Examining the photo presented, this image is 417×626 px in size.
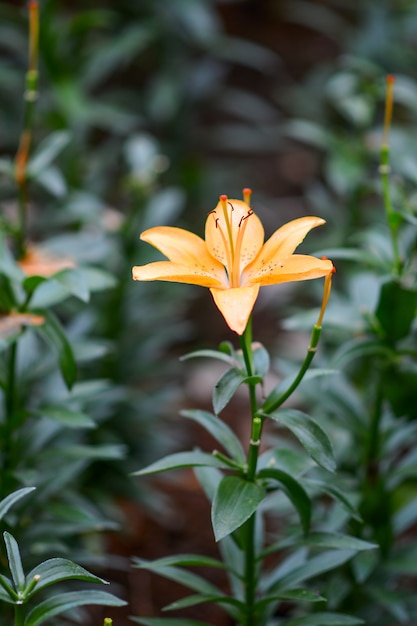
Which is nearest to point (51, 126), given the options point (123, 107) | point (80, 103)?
point (80, 103)

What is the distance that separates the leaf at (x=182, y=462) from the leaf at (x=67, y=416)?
16cm

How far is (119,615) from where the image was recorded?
1.48 m

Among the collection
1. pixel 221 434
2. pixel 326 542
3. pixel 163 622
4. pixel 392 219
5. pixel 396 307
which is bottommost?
pixel 163 622

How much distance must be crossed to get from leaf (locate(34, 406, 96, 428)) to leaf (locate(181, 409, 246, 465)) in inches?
5.9

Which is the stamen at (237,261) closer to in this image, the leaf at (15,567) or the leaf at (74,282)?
the leaf at (74,282)

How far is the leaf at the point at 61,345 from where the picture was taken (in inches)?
42.0

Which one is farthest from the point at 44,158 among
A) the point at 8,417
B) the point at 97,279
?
the point at 8,417

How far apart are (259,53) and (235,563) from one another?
2251 millimetres

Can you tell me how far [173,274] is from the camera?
833 mm

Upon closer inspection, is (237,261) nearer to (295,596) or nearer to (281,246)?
(281,246)

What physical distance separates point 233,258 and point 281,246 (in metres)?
0.05

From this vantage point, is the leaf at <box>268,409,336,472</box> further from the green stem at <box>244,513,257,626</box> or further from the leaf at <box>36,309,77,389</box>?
the leaf at <box>36,309,77,389</box>

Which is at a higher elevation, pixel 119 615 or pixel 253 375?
pixel 253 375

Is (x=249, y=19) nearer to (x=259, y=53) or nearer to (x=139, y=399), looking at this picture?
(x=259, y=53)
